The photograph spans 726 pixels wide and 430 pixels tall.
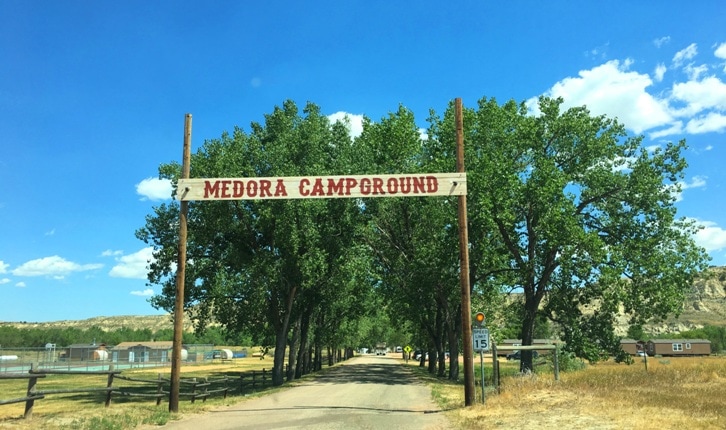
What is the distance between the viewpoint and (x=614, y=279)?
28.5 m

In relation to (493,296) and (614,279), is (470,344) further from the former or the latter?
(493,296)

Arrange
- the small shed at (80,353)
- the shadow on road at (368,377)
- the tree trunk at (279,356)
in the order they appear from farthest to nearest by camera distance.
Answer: the small shed at (80,353), the shadow on road at (368,377), the tree trunk at (279,356)

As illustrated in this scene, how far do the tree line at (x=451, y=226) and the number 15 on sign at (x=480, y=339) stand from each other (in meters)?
12.0

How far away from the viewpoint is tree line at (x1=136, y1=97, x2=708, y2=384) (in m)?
28.2

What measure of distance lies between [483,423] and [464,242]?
17.0 ft

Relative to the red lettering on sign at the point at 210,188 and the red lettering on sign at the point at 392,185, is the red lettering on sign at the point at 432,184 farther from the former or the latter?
the red lettering on sign at the point at 210,188

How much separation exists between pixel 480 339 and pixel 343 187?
20.1 ft

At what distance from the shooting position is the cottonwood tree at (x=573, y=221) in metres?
29.2

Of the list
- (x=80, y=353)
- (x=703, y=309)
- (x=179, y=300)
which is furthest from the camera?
(x=703, y=309)

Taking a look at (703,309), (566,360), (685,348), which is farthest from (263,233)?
(703,309)

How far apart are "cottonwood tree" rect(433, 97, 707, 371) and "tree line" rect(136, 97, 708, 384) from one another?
0.08m

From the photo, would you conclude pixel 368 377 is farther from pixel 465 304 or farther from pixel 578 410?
pixel 578 410

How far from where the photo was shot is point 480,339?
54.2 ft

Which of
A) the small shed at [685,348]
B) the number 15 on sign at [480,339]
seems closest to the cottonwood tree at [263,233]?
the number 15 on sign at [480,339]
